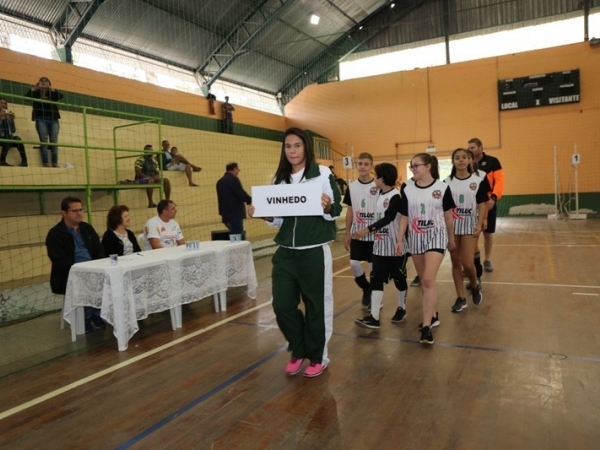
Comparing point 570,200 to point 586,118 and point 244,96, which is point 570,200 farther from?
point 244,96

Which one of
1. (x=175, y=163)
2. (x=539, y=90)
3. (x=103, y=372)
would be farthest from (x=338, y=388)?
(x=539, y=90)

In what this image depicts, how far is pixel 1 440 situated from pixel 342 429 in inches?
67.4

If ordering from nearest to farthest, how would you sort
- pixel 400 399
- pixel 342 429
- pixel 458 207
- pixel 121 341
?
pixel 342 429 → pixel 400 399 → pixel 121 341 → pixel 458 207

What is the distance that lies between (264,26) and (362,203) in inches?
471

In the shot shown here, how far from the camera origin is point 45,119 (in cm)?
755

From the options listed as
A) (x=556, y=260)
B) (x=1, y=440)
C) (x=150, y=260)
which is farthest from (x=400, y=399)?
(x=556, y=260)

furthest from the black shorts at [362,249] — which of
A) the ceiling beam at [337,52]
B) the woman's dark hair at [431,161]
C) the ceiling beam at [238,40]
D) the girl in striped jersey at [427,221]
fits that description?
the ceiling beam at [337,52]

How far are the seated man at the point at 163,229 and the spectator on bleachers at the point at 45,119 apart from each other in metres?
3.53

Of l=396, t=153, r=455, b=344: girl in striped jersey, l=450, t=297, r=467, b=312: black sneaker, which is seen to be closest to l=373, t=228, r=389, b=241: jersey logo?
l=396, t=153, r=455, b=344: girl in striped jersey

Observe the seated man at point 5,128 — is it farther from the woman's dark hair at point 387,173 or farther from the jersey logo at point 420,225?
the jersey logo at point 420,225

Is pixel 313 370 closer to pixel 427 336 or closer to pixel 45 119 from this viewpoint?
pixel 427 336

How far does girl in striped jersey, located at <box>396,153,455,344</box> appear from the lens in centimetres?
331

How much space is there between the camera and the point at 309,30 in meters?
16.3

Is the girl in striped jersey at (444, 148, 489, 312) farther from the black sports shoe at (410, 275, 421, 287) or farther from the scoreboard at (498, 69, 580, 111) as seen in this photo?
the scoreboard at (498, 69, 580, 111)
